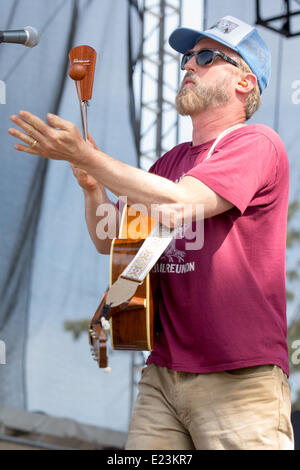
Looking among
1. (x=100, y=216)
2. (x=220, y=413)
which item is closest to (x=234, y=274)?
(x=220, y=413)

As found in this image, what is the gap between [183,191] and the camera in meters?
1.87

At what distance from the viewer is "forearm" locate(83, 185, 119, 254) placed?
240 cm

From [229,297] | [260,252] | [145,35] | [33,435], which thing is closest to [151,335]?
[229,297]

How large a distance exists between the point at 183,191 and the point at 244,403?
2.15 feet

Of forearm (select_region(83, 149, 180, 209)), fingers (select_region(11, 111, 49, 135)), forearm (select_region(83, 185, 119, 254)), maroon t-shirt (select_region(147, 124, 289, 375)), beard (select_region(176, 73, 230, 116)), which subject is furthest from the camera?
forearm (select_region(83, 185, 119, 254))

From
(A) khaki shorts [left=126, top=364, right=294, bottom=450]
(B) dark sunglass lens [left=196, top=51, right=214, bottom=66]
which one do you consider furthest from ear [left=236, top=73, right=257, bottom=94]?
(A) khaki shorts [left=126, top=364, right=294, bottom=450]

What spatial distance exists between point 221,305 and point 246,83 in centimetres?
86

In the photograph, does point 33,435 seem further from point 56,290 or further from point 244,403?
point 244,403

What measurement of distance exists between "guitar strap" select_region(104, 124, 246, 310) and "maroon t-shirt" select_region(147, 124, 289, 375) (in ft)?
0.30

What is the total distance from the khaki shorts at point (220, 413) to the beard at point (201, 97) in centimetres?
90

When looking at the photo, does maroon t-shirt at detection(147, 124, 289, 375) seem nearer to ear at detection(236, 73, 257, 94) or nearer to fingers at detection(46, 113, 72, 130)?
ear at detection(236, 73, 257, 94)

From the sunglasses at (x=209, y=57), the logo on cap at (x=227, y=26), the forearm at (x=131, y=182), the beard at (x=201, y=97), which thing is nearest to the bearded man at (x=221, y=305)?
the forearm at (x=131, y=182)

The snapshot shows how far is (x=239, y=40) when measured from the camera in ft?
7.67

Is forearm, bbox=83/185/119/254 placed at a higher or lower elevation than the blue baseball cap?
lower
